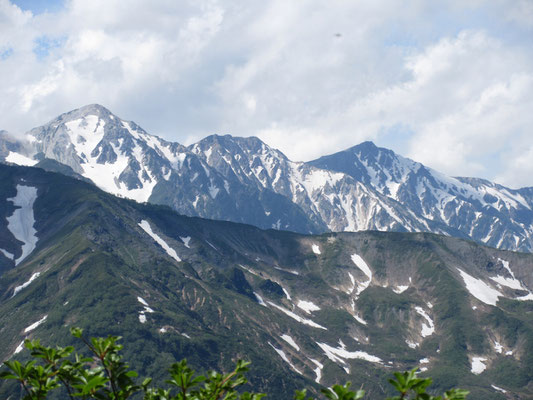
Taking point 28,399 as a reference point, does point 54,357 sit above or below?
above

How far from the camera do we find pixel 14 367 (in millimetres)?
15750

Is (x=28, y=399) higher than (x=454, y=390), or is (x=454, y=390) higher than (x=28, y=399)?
(x=454, y=390)

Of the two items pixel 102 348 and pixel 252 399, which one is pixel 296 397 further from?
pixel 102 348

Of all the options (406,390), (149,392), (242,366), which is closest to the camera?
(406,390)

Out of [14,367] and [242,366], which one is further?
[242,366]

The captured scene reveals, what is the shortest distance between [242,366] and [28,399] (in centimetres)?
558

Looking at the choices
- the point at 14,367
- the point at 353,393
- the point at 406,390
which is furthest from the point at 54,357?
the point at 406,390

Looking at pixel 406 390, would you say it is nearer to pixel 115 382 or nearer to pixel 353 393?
pixel 353 393

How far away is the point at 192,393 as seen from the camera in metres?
18.1

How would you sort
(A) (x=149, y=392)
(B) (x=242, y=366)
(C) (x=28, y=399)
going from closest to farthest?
(C) (x=28, y=399) < (B) (x=242, y=366) < (A) (x=149, y=392)

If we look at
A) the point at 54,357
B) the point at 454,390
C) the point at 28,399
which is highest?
the point at 454,390

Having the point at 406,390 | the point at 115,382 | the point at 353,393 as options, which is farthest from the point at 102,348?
the point at 406,390

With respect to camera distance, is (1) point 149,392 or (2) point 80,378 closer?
(2) point 80,378

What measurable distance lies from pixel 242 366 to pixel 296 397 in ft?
6.42
